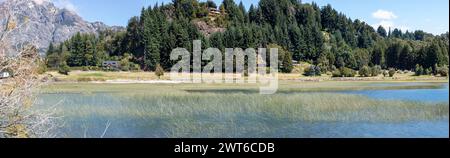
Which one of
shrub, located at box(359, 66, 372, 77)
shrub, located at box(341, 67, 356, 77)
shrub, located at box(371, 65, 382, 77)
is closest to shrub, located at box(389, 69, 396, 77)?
shrub, located at box(371, 65, 382, 77)

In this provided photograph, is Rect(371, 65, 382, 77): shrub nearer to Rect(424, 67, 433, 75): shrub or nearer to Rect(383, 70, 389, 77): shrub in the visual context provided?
Rect(383, 70, 389, 77): shrub

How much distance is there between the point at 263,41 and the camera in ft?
225

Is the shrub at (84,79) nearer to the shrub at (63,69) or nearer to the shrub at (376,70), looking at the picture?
the shrub at (63,69)

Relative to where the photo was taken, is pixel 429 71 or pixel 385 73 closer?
pixel 429 71

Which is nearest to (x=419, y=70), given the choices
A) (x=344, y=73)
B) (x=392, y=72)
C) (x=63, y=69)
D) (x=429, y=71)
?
(x=429, y=71)

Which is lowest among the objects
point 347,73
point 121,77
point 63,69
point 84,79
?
point 84,79

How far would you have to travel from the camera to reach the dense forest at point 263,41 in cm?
5506

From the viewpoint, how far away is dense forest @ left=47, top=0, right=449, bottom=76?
181ft

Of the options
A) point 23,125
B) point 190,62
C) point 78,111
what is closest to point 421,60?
point 190,62

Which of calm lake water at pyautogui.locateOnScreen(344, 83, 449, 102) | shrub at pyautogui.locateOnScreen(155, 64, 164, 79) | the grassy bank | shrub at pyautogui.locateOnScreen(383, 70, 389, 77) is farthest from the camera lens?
shrub at pyautogui.locateOnScreen(383, 70, 389, 77)

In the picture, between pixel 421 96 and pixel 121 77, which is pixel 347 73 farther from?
pixel 421 96

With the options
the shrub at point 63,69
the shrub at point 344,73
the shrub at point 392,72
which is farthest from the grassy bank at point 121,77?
the shrub at point 344,73

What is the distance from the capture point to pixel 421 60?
4397cm
